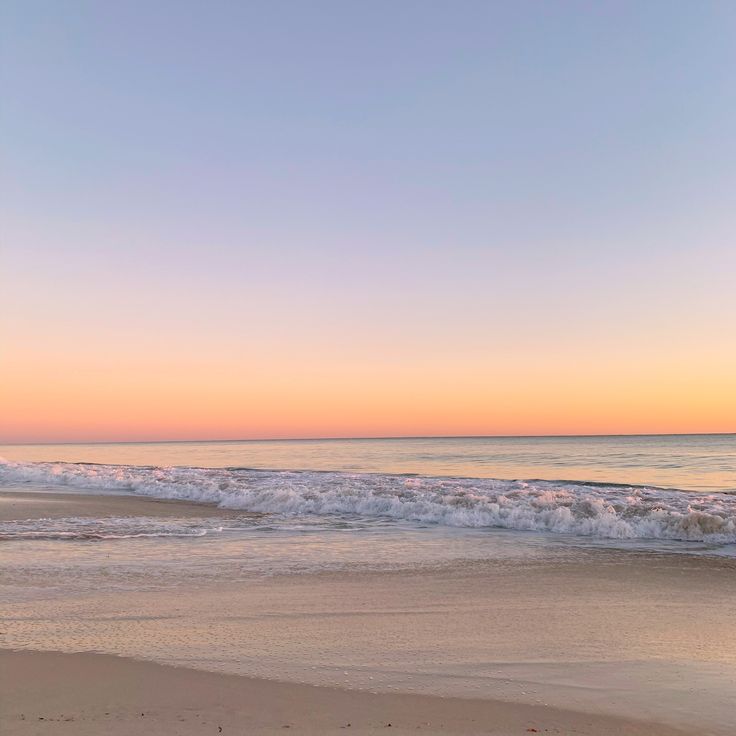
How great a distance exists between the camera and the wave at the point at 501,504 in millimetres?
16078

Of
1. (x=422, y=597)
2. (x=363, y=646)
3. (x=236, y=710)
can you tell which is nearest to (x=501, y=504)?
(x=422, y=597)

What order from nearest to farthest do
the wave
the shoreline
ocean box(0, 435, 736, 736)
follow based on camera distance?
the shoreline < ocean box(0, 435, 736, 736) < the wave

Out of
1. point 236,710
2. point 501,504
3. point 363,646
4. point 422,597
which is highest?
point 236,710

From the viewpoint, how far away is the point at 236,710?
181 inches

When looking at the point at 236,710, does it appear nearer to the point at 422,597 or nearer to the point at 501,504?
the point at 422,597

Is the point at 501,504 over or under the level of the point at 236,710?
under

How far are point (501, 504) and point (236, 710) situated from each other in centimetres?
1600

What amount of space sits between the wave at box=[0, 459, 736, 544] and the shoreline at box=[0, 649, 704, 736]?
1229 centimetres

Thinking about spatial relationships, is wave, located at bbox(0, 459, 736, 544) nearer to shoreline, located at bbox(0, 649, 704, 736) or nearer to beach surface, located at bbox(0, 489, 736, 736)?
beach surface, located at bbox(0, 489, 736, 736)

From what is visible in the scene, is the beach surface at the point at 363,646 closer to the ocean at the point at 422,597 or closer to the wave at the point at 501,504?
the ocean at the point at 422,597

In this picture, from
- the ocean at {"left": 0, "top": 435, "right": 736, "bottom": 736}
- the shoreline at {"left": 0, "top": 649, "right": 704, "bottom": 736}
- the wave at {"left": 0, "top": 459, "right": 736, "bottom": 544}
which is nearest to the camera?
the shoreline at {"left": 0, "top": 649, "right": 704, "bottom": 736}

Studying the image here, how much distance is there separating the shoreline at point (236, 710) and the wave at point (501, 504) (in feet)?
40.3

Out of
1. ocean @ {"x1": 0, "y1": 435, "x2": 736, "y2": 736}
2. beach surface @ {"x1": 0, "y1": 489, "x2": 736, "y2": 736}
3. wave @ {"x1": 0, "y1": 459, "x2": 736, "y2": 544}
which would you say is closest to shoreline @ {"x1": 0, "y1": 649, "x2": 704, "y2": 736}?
beach surface @ {"x1": 0, "y1": 489, "x2": 736, "y2": 736}

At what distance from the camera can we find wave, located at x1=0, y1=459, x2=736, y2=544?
52.7ft
